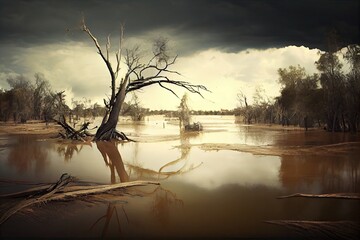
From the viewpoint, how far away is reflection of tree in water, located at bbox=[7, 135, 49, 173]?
4.86 m

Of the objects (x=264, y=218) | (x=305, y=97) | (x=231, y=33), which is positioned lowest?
(x=264, y=218)

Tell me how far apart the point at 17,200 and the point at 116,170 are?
65.2 inches

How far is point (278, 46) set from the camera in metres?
5.85

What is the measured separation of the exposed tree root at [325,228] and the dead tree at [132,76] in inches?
151

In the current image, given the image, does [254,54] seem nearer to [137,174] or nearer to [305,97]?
[137,174]

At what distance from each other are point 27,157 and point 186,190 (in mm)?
3691

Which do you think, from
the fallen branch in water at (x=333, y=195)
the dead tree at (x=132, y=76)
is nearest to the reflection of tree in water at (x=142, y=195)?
the fallen branch in water at (x=333, y=195)

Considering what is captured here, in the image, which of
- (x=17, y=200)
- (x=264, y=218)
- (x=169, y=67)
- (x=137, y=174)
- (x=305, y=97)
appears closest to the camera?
(x=264, y=218)

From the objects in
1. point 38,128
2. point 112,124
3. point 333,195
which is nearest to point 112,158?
point 112,124

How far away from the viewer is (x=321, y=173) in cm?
455

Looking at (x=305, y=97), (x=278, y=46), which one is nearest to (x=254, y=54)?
(x=278, y=46)

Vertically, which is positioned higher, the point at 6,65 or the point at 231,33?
the point at 231,33

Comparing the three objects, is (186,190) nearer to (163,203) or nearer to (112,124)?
(163,203)

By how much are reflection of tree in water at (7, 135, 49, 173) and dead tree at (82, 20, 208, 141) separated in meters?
2.05
